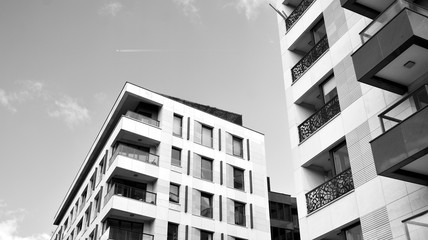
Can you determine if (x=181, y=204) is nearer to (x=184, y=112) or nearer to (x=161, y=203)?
(x=161, y=203)

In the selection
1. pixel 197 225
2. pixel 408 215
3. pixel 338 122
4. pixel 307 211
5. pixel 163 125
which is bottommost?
pixel 408 215

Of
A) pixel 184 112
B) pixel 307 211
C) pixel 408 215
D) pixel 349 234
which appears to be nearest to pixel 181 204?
pixel 184 112

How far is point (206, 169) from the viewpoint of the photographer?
41.4 metres

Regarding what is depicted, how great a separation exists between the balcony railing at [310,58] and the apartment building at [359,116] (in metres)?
0.05

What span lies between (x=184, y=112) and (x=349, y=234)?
26188mm

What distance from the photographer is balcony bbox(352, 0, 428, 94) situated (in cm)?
1474

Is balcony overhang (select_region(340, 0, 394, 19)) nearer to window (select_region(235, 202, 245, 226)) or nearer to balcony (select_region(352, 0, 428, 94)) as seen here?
balcony (select_region(352, 0, 428, 94))

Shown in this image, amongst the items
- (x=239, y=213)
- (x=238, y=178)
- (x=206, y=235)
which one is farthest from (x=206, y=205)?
(x=238, y=178)

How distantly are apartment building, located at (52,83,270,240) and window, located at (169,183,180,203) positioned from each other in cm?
8

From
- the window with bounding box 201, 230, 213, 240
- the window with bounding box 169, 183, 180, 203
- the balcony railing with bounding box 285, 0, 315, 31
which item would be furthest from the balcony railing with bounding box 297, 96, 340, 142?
the window with bounding box 201, 230, 213, 240

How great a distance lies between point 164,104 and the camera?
41312 millimetres

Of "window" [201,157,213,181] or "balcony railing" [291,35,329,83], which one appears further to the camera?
"window" [201,157,213,181]

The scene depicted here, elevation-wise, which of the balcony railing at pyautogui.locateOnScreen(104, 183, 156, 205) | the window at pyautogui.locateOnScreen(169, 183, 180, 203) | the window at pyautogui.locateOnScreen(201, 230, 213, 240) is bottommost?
the window at pyautogui.locateOnScreen(201, 230, 213, 240)

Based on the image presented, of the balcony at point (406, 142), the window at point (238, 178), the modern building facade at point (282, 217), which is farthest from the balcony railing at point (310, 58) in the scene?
the modern building facade at point (282, 217)
